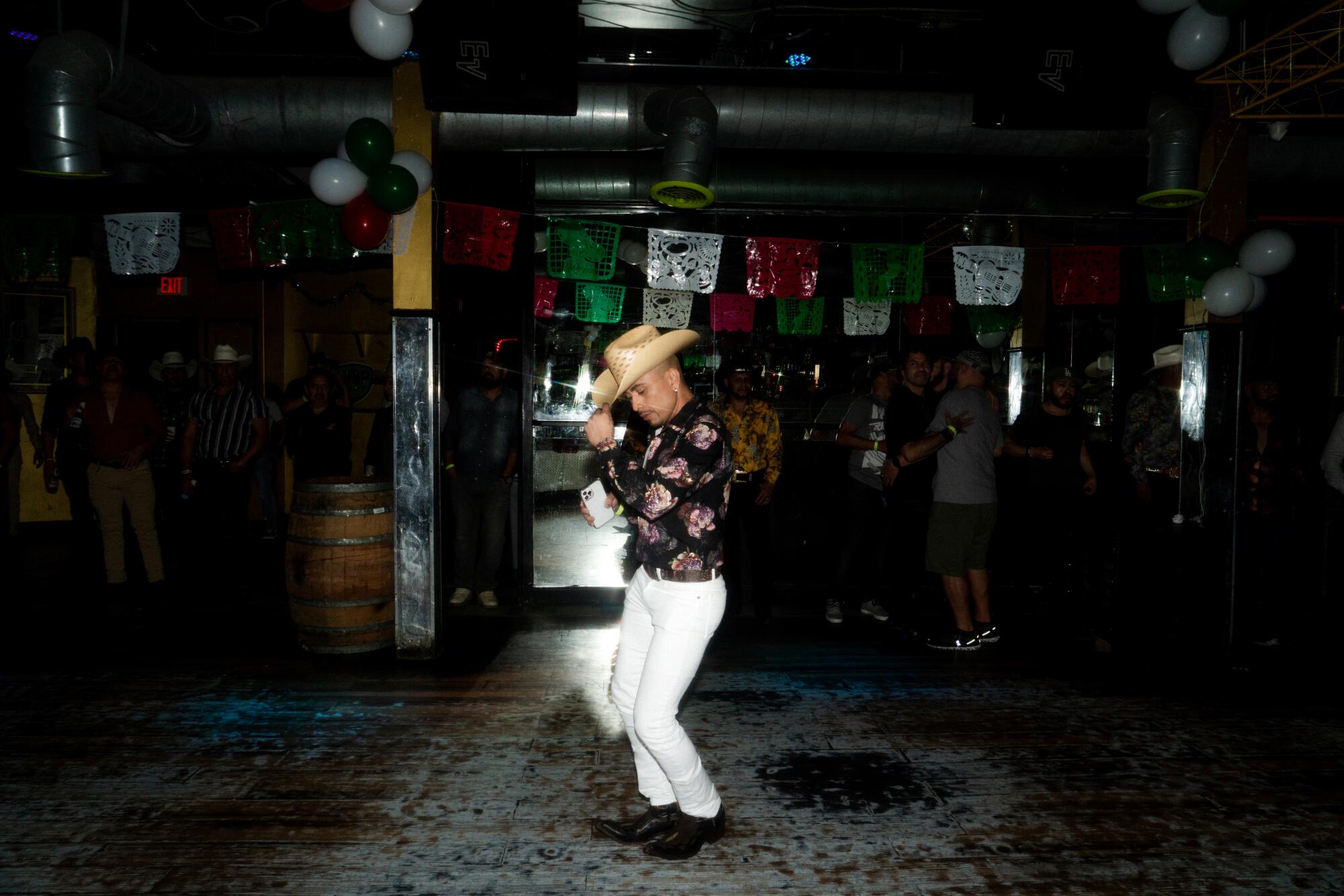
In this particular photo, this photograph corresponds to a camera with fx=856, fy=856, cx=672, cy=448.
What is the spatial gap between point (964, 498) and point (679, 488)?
3.09m

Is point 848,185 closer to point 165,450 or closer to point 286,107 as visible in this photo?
point 286,107

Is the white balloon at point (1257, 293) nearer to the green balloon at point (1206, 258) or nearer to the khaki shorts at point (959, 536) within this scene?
the green balloon at point (1206, 258)

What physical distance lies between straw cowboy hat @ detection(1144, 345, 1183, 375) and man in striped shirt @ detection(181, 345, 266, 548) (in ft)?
23.3

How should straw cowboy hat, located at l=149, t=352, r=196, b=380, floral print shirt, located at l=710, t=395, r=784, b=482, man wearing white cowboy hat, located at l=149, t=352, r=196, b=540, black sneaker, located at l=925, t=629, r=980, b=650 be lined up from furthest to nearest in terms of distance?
straw cowboy hat, located at l=149, t=352, r=196, b=380, man wearing white cowboy hat, located at l=149, t=352, r=196, b=540, floral print shirt, located at l=710, t=395, r=784, b=482, black sneaker, located at l=925, t=629, r=980, b=650

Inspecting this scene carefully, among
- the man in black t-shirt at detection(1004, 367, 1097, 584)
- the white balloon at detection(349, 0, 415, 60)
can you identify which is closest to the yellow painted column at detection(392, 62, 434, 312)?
the white balloon at detection(349, 0, 415, 60)

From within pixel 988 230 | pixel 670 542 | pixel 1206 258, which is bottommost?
pixel 670 542

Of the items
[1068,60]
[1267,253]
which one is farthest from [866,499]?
[1068,60]

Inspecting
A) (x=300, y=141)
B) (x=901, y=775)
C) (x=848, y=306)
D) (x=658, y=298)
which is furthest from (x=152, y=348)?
(x=901, y=775)

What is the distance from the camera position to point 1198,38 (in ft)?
15.5

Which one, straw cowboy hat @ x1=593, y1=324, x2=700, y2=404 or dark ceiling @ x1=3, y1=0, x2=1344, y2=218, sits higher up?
dark ceiling @ x1=3, y1=0, x2=1344, y2=218

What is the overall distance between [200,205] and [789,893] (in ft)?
29.2

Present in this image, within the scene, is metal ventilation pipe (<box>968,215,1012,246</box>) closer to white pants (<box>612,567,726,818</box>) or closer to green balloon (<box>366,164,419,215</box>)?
green balloon (<box>366,164,419,215</box>)

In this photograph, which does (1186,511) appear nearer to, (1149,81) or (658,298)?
(1149,81)

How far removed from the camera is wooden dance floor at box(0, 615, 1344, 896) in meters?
2.92
